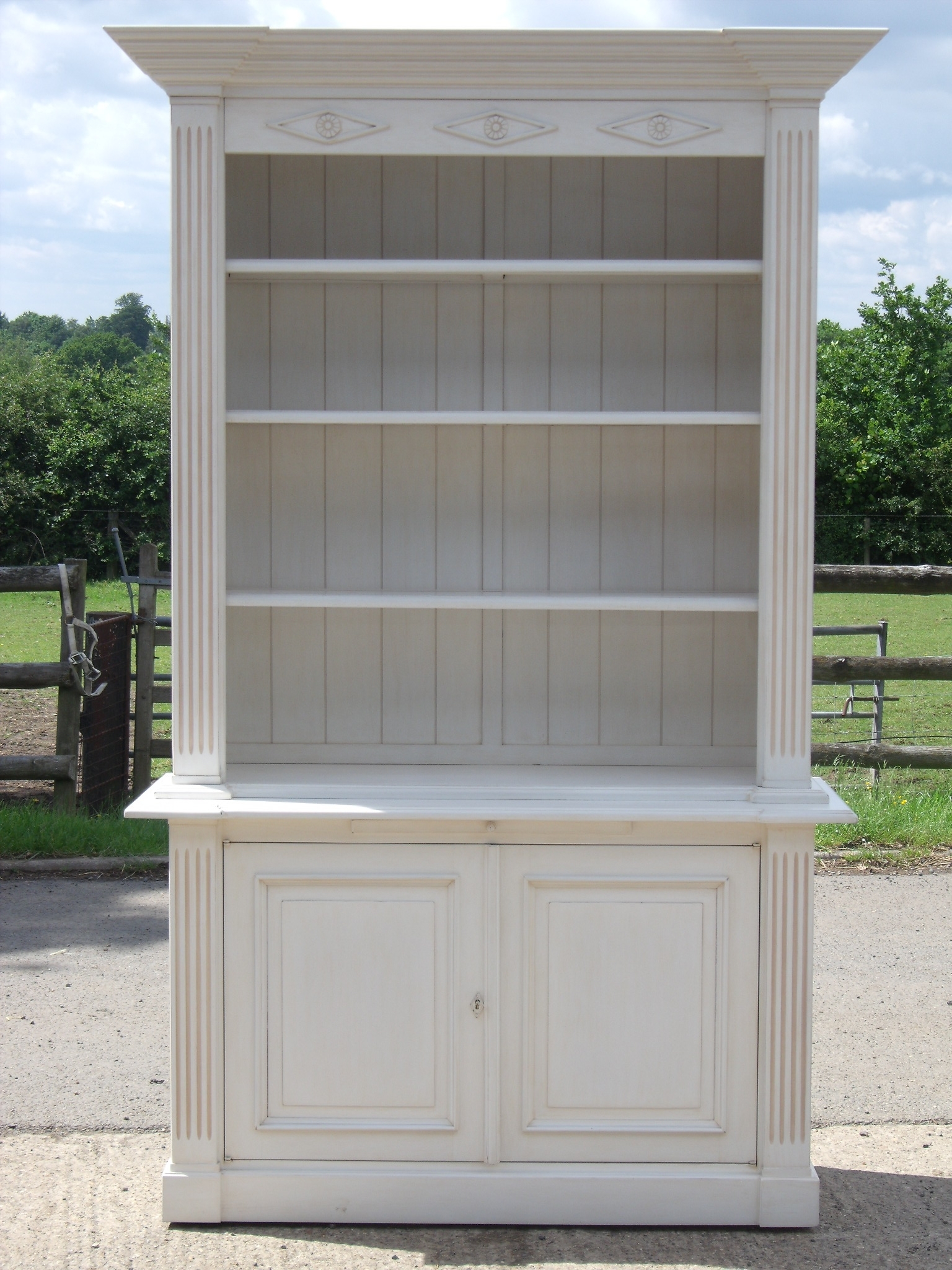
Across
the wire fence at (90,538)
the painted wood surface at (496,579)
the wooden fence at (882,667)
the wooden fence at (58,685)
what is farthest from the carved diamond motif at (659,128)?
the wire fence at (90,538)

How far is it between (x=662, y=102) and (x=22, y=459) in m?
17.5

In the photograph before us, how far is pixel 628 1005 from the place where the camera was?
95.0 inches

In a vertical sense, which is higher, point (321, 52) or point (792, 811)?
point (321, 52)

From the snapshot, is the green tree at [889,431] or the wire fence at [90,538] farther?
the green tree at [889,431]

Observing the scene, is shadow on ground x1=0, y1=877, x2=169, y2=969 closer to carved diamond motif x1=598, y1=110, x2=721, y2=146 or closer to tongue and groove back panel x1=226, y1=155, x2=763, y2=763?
tongue and groove back panel x1=226, y1=155, x2=763, y2=763

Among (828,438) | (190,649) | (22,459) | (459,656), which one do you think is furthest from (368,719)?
(828,438)

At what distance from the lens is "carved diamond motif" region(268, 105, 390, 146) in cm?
235

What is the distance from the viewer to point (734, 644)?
9.50 ft

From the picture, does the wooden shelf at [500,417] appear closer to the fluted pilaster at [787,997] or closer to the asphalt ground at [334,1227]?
the fluted pilaster at [787,997]

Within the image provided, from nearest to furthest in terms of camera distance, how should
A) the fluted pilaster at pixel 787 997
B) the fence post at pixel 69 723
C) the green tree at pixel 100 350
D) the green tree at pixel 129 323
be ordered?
the fluted pilaster at pixel 787 997, the fence post at pixel 69 723, the green tree at pixel 100 350, the green tree at pixel 129 323

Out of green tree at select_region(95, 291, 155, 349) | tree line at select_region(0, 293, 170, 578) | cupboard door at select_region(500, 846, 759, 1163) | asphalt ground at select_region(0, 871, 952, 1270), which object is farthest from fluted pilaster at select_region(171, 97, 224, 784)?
green tree at select_region(95, 291, 155, 349)

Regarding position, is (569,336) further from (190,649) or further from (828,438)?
(828,438)

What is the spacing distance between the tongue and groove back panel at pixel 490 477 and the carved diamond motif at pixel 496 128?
56cm

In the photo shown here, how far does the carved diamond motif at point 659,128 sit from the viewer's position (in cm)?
234
